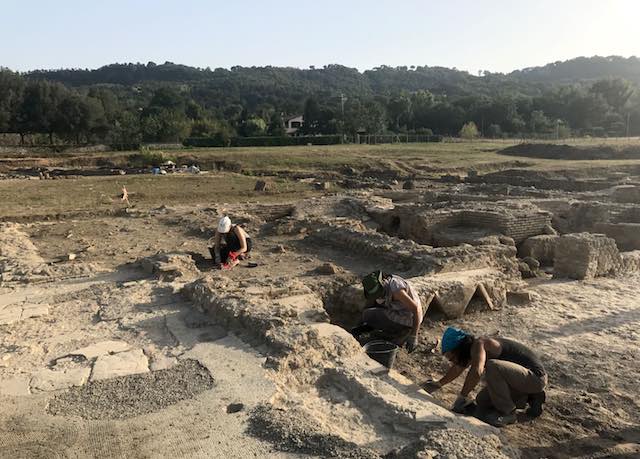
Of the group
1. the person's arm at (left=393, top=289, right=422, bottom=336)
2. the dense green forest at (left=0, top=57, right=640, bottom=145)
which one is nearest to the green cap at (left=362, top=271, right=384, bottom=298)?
the person's arm at (left=393, top=289, right=422, bottom=336)

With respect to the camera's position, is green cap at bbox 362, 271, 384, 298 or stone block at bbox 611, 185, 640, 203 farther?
stone block at bbox 611, 185, 640, 203

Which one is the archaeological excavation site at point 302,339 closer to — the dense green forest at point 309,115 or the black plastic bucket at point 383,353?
the black plastic bucket at point 383,353

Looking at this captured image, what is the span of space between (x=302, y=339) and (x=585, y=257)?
6.62 meters

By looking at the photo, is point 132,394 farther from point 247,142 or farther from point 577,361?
point 247,142

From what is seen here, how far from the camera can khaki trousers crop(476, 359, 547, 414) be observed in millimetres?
4992

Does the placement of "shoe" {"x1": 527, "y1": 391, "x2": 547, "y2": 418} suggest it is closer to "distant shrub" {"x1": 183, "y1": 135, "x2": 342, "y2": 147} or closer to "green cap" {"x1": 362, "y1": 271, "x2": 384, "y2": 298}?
"green cap" {"x1": 362, "y1": 271, "x2": 384, "y2": 298}

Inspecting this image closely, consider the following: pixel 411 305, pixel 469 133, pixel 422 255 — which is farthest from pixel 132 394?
pixel 469 133

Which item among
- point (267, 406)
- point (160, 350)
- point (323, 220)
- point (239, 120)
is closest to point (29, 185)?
point (323, 220)

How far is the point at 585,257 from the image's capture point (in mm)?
10055

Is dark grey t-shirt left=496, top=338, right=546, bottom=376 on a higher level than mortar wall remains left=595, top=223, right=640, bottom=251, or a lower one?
higher

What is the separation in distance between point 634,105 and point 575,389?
89137 mm

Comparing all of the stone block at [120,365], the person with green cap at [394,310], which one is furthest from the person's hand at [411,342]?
the stone block at [120,365]

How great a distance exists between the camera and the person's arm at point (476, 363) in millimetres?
5176

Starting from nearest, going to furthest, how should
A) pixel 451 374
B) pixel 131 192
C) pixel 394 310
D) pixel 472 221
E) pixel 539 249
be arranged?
pixel 451 374, pixel 394 310, pixel 539 249, pixel 472 221, pixel 131 192
